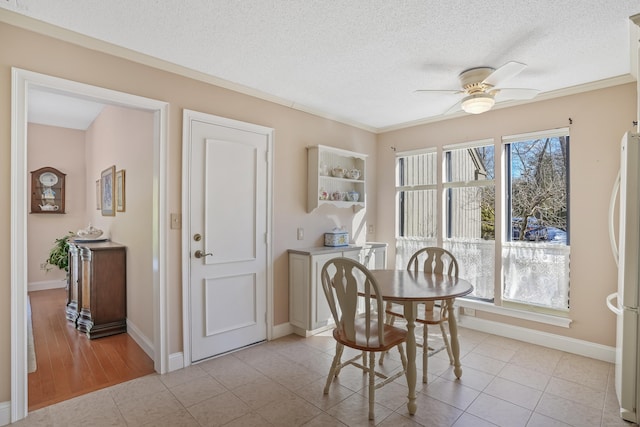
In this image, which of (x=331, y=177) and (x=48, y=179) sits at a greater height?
(x=48, y=179)

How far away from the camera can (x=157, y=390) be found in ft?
8.13

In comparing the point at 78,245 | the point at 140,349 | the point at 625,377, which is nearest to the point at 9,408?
the point at 140,349

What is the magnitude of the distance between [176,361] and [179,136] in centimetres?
190

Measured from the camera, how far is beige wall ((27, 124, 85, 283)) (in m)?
5.57

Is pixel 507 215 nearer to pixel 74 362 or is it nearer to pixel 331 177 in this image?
pixel 331 177

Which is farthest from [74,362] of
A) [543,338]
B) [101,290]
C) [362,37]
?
[543,338]

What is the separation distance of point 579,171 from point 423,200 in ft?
5.46

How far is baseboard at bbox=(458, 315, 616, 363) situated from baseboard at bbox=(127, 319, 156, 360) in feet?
10.9

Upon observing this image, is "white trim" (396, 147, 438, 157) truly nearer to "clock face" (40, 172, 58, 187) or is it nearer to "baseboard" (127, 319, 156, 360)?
"baseboard" (127, 319, 156, 360)

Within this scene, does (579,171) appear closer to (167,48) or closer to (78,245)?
(167,48)

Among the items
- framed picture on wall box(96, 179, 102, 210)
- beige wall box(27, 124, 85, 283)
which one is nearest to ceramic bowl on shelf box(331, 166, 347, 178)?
framed picture on wall box(96, 179, 102, 210)

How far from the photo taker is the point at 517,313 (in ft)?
11.5

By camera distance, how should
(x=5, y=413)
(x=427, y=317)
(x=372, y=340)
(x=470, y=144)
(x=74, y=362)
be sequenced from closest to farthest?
(x=5, y=413) < (x=372, y=340) < (x=427, y=317) < (x=74, y=362) < (x=470, y=144)

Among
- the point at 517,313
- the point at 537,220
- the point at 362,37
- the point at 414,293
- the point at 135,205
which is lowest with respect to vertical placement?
the point at 517,313
